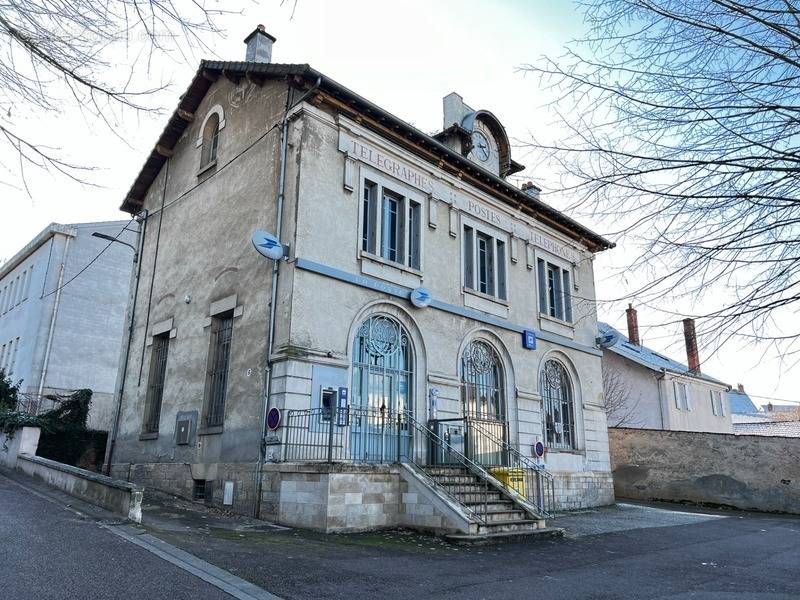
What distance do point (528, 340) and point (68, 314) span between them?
65.3 feet

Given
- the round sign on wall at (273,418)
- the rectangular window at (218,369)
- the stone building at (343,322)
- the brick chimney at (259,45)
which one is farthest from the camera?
the brick chimney at (259,45)

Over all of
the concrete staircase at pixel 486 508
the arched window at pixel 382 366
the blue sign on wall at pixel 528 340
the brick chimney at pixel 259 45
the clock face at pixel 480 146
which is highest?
the brick chimney at pixel 259 45

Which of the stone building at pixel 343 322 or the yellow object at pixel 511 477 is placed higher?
the stone building at pixel 343 322

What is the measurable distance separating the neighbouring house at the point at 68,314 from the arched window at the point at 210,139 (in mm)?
10865

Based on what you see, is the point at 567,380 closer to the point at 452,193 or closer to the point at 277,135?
the point at 452,193

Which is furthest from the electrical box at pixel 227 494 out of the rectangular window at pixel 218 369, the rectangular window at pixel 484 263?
the rectangular window at pixel 484 263

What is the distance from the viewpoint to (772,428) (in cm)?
3975

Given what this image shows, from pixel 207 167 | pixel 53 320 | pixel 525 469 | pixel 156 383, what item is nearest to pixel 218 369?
pixel 156 383

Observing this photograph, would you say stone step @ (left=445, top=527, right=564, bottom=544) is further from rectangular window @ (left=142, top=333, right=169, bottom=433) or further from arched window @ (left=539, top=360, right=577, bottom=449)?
rectangular window @ (left=142, top=333, right=169, bottom=433)

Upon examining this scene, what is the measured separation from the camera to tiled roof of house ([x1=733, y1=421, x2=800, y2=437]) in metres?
36.2

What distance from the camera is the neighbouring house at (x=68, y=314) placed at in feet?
81.5

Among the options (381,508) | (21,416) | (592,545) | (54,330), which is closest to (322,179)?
(381,508)

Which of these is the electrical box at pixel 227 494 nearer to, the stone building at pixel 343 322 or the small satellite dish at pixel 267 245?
the stone building at pixel 343 322

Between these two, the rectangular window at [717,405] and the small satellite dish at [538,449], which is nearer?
the small satellite dish at [538,449]
